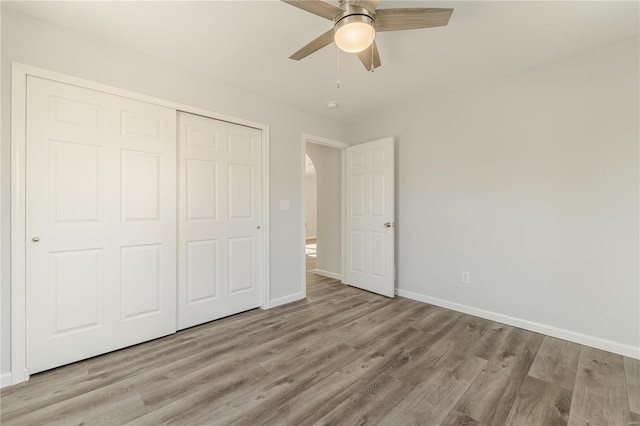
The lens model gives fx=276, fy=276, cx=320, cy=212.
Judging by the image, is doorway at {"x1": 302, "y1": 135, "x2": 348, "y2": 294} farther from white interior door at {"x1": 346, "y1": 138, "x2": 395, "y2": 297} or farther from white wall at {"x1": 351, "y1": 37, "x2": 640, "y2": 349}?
white wall at {"x1": 351, "y1": 37, "x2": 640, "y2": 349}

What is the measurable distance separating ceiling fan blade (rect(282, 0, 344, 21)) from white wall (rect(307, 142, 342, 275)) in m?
2.94

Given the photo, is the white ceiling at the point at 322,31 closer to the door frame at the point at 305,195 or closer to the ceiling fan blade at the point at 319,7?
the ceiling fan blade at the point at 319,7

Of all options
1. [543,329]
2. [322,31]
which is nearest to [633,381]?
[543,329]

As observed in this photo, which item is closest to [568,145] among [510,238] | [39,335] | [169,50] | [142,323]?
[510,238]

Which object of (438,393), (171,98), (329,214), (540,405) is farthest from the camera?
(329,214)

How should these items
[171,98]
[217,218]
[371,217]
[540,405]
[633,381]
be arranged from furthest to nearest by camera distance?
1. [371,217]
2. [217,218]
3. [171,98]
4. [633,381]
5. [540,405]

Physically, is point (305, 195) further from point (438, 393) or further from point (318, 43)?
point (438, 393)

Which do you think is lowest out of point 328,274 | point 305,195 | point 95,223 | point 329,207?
point 328,274

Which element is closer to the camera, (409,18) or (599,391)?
(409,18)

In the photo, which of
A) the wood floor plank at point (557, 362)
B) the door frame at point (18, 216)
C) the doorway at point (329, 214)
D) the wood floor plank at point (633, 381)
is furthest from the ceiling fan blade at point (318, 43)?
the wood floor plank at point (633, 381)

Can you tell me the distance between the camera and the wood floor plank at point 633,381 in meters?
1.65

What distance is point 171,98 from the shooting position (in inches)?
99.8

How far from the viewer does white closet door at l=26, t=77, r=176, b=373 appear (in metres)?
1.94

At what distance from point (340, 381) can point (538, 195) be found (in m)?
2.43
